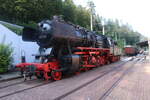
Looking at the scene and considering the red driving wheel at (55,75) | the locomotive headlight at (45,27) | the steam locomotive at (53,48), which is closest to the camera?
the steam locomotive at (53,48)

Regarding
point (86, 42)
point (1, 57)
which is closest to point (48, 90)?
point (1, 57)

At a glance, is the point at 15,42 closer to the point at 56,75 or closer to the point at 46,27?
the point at 46,27

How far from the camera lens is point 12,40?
543 inches

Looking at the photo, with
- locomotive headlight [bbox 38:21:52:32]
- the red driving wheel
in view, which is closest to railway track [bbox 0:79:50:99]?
the red driving wheel

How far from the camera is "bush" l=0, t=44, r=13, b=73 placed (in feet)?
37.2

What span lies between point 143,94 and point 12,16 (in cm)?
3080

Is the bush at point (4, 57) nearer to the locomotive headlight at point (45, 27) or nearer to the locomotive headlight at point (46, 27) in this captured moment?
the locomotive headlight at point (45, 27)

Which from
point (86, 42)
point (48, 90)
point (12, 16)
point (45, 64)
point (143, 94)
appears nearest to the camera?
point (143, 94)

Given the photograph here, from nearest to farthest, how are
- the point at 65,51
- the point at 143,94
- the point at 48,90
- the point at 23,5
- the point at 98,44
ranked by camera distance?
the point at 143,94 < the point at 48,90 < the point at 65,51 < the point at 98,44 < the point at 23,5

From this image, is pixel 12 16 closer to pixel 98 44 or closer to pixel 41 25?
pixel 98 44

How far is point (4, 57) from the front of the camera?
11.4 meters

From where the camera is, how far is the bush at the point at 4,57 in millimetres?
11328

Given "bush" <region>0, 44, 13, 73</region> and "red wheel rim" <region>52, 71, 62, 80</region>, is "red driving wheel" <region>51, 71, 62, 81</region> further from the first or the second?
"bush" <region>0, 44, 13, 73</region>

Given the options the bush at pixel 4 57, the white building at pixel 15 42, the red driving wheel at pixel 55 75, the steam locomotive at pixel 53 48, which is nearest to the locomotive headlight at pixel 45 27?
the steam locomotive at pixel 53 48
